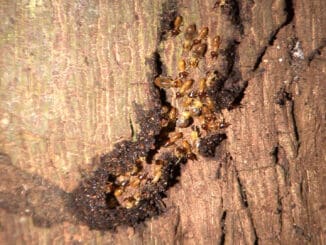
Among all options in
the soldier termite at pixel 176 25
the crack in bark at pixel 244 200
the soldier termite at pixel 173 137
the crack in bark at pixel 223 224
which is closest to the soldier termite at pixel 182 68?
the soldier termite at pixel 176 25

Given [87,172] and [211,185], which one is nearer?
[87,172]

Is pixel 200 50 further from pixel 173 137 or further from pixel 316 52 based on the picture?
pixel 316 52

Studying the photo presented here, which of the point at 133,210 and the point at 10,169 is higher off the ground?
the point at 10,169

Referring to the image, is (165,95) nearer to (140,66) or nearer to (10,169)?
(140,66)

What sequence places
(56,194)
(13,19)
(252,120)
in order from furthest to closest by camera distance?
(252,120) → (56,194) → (13,19)

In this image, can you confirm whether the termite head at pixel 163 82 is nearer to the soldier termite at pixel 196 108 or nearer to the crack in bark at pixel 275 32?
the soldier termite at pixel 196 108

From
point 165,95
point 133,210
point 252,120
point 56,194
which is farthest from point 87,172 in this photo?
point 252,120

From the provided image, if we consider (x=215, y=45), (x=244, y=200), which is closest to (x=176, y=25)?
(x=215, y=45)

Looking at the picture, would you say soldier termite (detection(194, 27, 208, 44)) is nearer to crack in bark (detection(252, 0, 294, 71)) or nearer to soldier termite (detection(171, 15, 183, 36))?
soldier termite (detection(171, 15, 183, 36))
